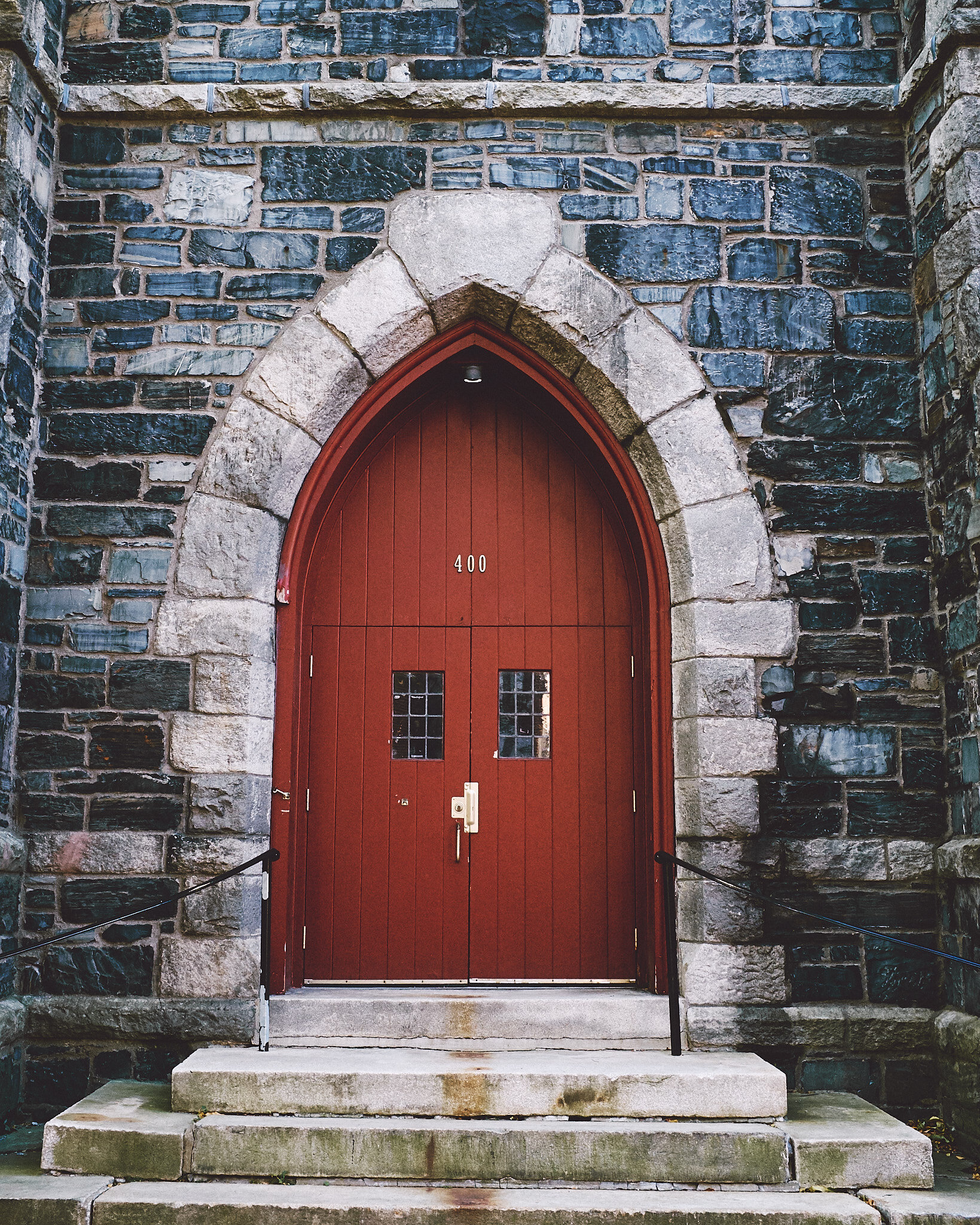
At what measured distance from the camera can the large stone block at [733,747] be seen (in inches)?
163

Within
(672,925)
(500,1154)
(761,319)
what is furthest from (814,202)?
(500,1154)

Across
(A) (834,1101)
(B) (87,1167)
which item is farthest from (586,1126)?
(B) (87,1167)

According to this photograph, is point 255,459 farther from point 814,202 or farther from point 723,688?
point 814,202

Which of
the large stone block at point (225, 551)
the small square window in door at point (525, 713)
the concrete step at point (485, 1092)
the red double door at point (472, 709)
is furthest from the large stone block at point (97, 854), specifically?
the small square window in door at point (525, 713)

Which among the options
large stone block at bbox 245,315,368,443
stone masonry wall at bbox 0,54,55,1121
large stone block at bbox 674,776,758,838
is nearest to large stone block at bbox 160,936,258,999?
stone masonry wall at bbox 0,54,55,1121

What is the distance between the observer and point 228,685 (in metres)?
4.19

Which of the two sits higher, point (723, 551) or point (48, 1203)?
point (723, 551)

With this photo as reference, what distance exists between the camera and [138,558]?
14.1ft

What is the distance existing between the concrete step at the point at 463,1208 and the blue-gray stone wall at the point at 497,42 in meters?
4.47

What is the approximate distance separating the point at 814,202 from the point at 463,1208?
4.21m

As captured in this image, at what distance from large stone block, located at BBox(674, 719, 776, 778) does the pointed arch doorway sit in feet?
0.79

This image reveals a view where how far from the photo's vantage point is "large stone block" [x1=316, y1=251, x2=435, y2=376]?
4.42 metres

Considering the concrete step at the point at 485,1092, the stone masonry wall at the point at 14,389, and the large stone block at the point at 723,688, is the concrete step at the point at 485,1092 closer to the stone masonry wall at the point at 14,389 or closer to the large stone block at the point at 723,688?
the stone masonry wall at the point at 14,389

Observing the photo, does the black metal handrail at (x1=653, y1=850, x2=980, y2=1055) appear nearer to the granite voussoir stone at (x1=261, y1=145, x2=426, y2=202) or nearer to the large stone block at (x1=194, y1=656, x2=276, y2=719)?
the large stone block at (x1=194, y1=656, x2=276, y2=719)
